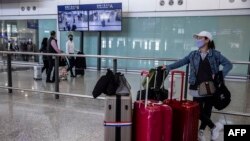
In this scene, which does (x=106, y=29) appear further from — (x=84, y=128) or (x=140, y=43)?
(x=84, y=128)

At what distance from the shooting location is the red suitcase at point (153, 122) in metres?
2.47

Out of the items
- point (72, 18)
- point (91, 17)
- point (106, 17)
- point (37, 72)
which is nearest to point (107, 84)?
point (37, 72)

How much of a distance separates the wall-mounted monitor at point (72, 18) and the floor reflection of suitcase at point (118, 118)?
845 centimetres

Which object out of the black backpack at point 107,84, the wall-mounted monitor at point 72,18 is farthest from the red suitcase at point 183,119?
the wall-mounted monitor at point 72,18

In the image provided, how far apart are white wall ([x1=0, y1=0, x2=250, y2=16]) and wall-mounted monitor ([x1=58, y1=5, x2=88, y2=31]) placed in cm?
42

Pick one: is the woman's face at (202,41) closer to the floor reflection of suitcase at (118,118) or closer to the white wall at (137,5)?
the floor reflection of suitcase at (118,118)

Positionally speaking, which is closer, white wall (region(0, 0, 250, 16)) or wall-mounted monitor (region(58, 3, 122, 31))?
white wall (region(0, 0, 250, 16))

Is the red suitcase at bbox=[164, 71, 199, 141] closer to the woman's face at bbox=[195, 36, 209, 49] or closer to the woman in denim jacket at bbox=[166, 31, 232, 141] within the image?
the woman in denim jacket at bbox=[166, 31, 232, 141]

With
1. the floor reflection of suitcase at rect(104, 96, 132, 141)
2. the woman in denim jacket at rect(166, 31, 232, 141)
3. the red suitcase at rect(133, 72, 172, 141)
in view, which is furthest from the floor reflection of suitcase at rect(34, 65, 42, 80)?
the red suitcase at rect(133, 72, 172, 141)

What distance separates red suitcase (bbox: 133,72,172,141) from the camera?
2.47 metres

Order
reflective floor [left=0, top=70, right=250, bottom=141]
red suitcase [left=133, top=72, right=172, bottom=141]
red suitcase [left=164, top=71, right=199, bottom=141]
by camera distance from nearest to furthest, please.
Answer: red suitcase [left=133, top=72, right=172, bottom=141] → red suitcase [left=164, top=71, right=199, bottom=141] → reflective floor [left=0, top=70, right=250, bottom=141]

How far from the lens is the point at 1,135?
3.29 m

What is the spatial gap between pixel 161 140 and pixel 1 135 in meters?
2.06

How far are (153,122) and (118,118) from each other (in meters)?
0.34
